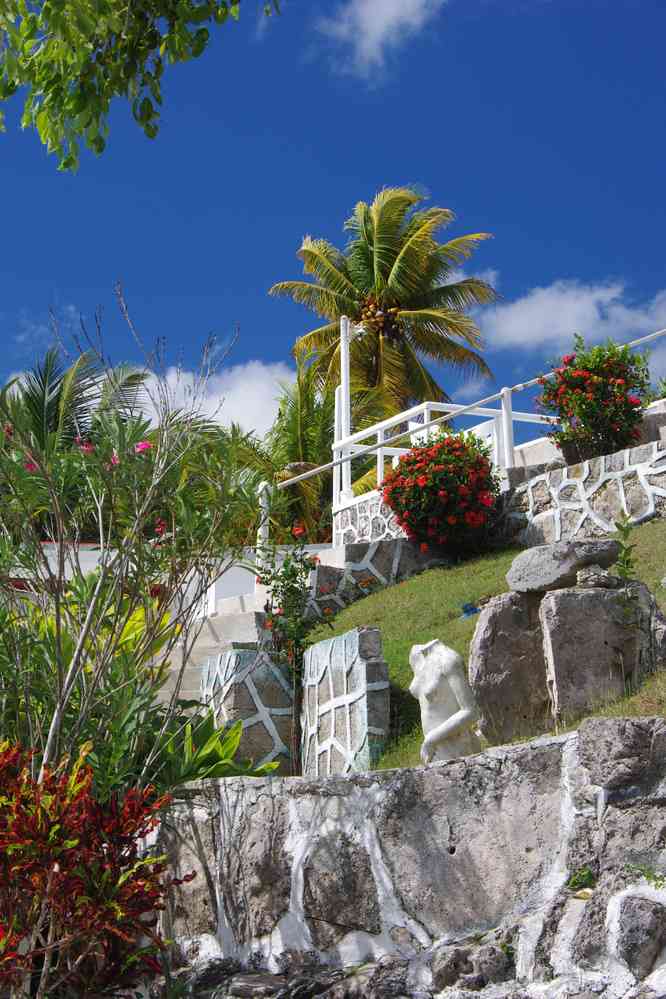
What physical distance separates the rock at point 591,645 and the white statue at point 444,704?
1.79 feet

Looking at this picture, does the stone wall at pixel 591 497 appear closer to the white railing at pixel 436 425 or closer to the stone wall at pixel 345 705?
the white railing at pixel 436 425

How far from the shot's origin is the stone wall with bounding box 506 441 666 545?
1048 centimetres

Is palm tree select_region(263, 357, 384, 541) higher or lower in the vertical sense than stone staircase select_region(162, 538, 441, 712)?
higher

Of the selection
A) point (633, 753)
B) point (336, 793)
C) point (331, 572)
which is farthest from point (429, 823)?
point (331, 572)

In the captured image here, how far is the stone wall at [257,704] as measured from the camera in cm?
783

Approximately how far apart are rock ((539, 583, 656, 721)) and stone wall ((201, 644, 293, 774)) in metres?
2.65

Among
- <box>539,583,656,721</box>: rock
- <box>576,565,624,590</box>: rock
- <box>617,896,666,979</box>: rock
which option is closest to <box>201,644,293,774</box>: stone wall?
<box>539,583,656,721</box>: rock

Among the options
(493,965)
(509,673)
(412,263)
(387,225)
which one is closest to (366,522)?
(509,673)

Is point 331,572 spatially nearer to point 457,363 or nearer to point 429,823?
point 429,823

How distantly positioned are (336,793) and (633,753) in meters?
1.42

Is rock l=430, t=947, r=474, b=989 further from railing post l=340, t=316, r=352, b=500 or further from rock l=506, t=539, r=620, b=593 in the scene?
railing post l=340, t=316, r=352, b=500

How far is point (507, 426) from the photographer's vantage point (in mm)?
13102

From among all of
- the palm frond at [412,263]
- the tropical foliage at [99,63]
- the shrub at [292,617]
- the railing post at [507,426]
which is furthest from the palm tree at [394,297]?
the tropical foliage at [99,63]

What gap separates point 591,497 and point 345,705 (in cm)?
461
